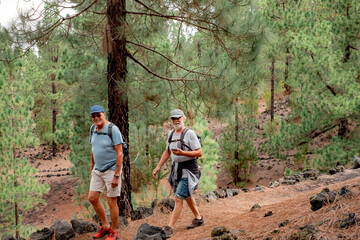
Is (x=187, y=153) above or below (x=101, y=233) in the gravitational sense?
above

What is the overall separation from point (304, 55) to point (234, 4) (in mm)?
5864

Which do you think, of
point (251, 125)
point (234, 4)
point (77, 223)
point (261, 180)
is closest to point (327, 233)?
point (77, 223)

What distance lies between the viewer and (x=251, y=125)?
15625 mm

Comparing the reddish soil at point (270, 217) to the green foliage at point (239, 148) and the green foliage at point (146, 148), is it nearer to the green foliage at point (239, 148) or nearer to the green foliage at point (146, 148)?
the green foliage at point (146, 148)

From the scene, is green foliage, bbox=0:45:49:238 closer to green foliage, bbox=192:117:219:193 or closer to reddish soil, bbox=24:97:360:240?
reddish soil, bbox=24:97:360:240

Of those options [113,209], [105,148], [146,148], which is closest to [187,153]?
[105,148]

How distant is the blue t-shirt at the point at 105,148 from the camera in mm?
4488

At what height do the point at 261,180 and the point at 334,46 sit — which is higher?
the point at 334,46

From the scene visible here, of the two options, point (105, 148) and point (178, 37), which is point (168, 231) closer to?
point (105, 148)

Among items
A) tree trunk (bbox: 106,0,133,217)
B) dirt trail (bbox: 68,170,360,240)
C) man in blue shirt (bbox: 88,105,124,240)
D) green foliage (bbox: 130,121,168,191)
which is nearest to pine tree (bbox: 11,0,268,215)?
tree trunk (bbox: 106,0,133,217)

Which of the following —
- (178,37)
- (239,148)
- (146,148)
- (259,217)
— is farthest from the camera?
(239,148)

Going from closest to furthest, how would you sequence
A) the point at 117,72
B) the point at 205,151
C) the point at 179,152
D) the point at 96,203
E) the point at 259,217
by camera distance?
the point at 179,152
the point at 96,203
the point at 259,217
the point at 117,72
the point at 205,151

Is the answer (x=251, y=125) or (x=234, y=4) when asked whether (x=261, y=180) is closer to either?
(x=251, y=125)

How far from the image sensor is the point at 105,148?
177 inches
